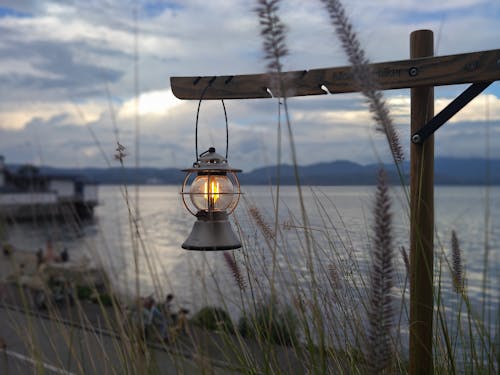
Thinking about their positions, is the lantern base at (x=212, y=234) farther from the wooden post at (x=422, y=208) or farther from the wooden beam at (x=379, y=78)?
the wooden post at (x=422, y=208)

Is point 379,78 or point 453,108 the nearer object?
point 453,108

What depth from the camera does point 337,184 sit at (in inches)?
105

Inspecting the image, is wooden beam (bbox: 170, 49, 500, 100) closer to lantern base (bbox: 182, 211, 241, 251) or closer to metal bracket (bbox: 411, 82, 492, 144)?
metal bracket (bbox: 411, 82, 492, 144)

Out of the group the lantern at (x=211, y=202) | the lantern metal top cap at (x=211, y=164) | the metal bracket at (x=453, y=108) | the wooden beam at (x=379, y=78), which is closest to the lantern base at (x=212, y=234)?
the lantern at (x=211, y=202)

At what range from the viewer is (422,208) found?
2.40 metres

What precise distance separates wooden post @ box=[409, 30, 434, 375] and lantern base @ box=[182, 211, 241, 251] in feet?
2.56

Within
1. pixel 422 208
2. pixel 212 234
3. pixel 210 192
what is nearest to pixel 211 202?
pixel 210 192

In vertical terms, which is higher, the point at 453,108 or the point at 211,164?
the point at 453,108

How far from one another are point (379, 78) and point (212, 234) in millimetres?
1016

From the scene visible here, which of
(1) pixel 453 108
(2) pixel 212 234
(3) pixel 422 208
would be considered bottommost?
(2) pixel 212 234

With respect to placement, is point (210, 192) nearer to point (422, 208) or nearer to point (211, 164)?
point (211, 164)

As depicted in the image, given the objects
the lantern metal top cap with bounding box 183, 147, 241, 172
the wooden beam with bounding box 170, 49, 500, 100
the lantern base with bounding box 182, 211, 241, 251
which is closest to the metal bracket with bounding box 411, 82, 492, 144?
the wooden beam with bounding box 170, 49, 500, 100

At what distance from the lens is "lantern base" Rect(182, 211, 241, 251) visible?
2334 mm

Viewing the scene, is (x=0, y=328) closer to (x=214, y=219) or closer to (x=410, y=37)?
(x=214, y=219)
